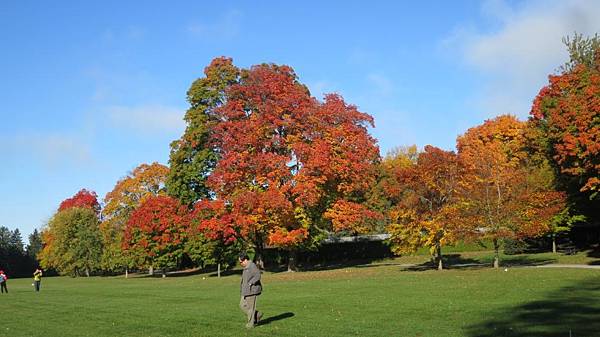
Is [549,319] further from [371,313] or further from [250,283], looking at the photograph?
[250,283]

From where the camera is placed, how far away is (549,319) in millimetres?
12398

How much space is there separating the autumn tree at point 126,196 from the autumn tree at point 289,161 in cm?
2376

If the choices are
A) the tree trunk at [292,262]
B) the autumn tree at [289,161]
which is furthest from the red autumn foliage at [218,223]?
the tree trunk at [292,262]

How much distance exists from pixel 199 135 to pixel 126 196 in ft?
63.1

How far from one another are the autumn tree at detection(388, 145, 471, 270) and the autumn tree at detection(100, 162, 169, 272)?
3541 cm

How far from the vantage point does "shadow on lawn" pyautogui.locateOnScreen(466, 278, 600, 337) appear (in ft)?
35.7

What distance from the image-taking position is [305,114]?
39.9 m

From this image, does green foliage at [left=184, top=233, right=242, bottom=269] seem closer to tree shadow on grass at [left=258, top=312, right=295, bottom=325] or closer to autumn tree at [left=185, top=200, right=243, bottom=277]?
autumn tree at [left=185, top=200, right=243, bottom=277]

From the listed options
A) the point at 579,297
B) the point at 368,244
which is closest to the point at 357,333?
the point at 579,297

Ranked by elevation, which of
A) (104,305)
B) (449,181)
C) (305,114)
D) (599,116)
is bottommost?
(104,305)

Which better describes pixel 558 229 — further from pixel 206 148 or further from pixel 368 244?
pixel 206 148

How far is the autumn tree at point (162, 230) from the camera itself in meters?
50.4

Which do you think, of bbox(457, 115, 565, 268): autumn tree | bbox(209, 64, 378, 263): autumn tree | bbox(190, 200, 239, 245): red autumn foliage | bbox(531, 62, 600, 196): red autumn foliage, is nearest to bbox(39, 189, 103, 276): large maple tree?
bbox(190, 200, 239, 245): red autumn foliage

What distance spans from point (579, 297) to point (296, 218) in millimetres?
24622
